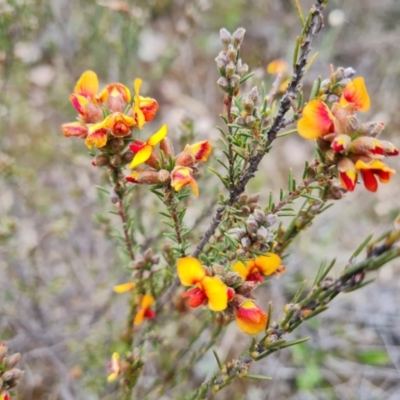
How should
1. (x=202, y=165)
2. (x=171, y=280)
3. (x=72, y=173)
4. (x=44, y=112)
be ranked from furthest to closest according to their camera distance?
(x=44, y=112), (x=72, y=173), (x=202, y=165), (x=171, y=280)

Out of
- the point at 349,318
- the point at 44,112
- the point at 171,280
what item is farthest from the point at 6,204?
the point at 349,318

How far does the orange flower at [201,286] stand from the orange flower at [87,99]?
37 cm

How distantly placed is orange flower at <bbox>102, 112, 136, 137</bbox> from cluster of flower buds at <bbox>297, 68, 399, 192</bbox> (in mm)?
339

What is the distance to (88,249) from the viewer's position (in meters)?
2.94

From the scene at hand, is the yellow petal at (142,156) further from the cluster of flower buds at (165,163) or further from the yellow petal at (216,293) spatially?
the yellow petal at (216,293)

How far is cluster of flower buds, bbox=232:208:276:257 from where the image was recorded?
85 centimetres

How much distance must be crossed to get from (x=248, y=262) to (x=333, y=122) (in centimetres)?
38

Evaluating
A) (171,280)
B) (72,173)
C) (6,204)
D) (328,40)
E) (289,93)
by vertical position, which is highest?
(328,40)

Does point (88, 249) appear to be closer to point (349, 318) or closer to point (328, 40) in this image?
point (349, 318)

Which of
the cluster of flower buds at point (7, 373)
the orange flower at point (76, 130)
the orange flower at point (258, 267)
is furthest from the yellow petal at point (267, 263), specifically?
the cluster of flower buds at point (7, 373)

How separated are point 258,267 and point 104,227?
823 millimetres

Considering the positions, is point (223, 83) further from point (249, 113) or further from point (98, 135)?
point (98, 135)

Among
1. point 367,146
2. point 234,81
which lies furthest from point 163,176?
point 367,146

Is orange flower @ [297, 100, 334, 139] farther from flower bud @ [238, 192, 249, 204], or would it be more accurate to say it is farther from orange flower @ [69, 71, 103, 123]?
orange flower @ [69, 71, 103, 123]
